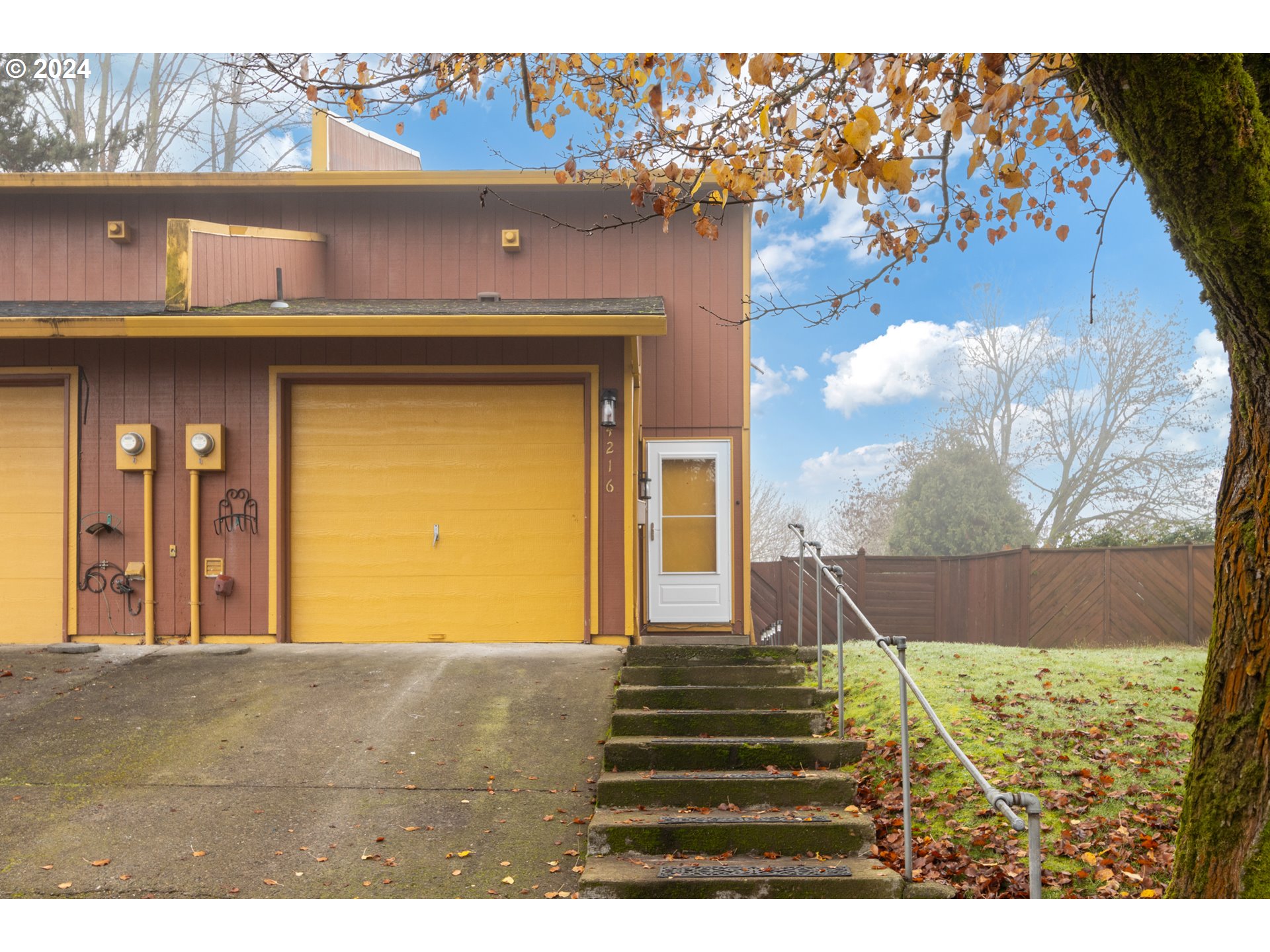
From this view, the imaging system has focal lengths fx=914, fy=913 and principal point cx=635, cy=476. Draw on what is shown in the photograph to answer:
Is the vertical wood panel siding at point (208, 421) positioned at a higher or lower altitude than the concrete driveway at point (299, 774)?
higher

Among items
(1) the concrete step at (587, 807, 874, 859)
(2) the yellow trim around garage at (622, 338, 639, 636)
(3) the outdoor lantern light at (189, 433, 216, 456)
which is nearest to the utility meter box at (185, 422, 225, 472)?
(3) the outdoor lantern light at (189, 433, 216, 456)

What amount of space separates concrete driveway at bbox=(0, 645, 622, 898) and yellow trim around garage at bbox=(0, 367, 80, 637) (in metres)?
0.79

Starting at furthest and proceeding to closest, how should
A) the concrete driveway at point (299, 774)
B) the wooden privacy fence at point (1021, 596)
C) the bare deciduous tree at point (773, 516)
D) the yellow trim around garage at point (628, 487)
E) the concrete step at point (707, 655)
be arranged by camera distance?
1. the bare deciduous tree at point (773, 516)
2. the wooden privacy fence at point (1021, 596)
3. the yellow trim around garage at point (628, 487)
4. the concrete step at point (707, 655)
5. the concrete driveway at point (299, 774)

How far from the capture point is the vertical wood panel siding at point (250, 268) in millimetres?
7941

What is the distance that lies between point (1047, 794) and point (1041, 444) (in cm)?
1789

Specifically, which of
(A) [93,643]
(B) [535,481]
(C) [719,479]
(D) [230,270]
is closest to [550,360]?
(B) [535,481]

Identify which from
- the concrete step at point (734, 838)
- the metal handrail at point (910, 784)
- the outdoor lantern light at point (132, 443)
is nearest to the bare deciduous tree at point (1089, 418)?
the metal handrail at point (910, 784)

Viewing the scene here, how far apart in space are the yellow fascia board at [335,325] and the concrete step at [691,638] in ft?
8.93

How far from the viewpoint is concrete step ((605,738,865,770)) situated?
5.09m

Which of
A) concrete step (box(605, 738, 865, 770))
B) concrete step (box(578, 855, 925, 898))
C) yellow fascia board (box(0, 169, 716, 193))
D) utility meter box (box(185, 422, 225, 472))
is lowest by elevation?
concrete step (box(578, 855, 925, 898))

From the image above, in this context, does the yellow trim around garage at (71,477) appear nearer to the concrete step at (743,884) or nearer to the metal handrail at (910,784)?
the concrete step at (743,884)

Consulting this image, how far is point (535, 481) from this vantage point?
8.09m

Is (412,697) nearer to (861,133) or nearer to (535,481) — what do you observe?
(535,481)

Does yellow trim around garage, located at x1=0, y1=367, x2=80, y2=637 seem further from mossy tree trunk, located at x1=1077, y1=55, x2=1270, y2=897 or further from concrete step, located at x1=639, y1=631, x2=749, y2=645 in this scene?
mossy tree trunk, located at x1=1077, y1=55, x2=1270, y2=897
